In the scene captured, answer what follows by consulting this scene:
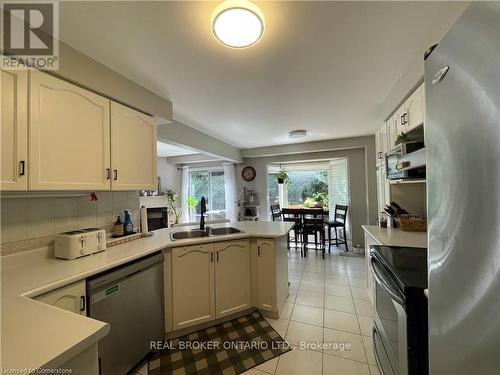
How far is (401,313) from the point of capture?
100cm

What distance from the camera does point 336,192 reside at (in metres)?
4.93

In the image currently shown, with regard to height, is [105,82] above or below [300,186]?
above

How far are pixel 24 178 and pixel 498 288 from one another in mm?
2000

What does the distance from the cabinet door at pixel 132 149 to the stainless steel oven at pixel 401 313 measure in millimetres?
2061

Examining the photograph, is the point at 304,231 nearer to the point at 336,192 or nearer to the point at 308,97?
the point at 336,192

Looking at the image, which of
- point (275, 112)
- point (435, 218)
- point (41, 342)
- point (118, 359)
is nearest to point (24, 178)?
point (41, 342)

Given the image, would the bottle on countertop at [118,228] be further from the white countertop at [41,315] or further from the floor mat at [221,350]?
the floor mat at [221,350]

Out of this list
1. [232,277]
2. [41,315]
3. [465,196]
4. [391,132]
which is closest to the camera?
[465,196]

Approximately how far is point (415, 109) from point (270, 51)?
1.29m

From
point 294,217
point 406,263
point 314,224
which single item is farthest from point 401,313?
point 294,217

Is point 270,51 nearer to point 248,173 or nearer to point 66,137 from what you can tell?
point 66,137

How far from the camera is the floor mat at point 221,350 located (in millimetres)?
1596

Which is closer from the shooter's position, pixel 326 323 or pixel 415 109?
pixel 415 109

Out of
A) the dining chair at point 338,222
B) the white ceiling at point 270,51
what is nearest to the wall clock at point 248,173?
the dining chair at point 338,222
